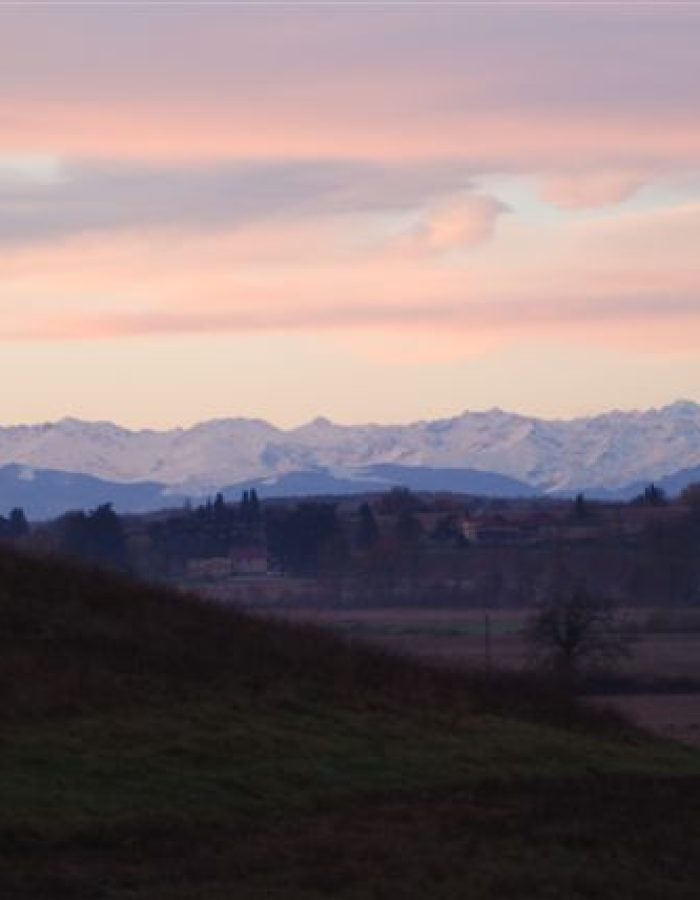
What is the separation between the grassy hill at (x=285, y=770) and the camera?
19.9m

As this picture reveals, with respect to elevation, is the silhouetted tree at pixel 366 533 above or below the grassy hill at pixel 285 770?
above

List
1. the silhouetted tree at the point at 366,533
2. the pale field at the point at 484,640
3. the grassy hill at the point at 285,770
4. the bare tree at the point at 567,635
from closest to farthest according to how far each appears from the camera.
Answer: the grassy hill at the point at 285,770 < the bare tree at the point at 567,635 < the pale field at the point at 484,640 < the silhouetted tree at the point at 366,533

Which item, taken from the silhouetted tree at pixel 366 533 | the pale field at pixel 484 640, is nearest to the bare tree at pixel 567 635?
the pale field at pixel 484 640

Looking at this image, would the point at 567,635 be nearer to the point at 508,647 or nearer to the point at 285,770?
the point at 285,770

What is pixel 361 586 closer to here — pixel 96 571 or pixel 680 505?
pixel 680 505

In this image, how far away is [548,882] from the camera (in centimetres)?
1991

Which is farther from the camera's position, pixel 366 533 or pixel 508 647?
pixel 366 533

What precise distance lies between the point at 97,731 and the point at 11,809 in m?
4.53

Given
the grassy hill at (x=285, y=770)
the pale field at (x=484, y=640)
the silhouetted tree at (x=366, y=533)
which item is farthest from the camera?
the silhouetted tree at (x=366, y=533)

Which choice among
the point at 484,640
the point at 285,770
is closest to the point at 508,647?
the point at 484,640

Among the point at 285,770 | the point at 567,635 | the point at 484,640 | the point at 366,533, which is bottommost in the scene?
the point at 285,770

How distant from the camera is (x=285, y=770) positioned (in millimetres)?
25703

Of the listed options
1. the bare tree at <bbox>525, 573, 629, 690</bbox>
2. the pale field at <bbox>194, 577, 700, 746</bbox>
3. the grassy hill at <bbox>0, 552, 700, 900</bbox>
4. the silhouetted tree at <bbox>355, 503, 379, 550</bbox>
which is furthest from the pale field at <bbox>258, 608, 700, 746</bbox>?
the silhouetted tree at <bbox>355, 503, 379, 550</bbox>

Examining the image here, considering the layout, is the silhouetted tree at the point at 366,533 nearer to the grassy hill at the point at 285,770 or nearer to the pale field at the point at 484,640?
the pale field at the point at 484,640
